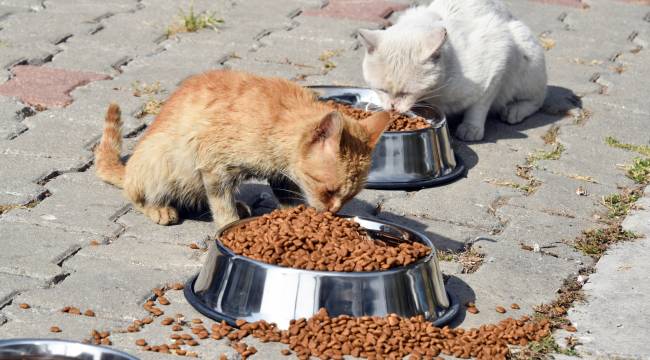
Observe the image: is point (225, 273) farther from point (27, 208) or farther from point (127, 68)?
point (127, 68)

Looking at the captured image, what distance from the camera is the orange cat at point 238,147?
4781 millimetres

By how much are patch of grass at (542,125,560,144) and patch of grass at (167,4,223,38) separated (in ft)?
9.53

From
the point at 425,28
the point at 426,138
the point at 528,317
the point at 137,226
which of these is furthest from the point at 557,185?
the point at 137,226

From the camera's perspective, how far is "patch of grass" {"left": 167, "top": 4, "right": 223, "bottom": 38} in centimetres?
817

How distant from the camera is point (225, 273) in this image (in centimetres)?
431

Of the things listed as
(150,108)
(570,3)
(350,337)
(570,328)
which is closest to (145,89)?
(150,108)

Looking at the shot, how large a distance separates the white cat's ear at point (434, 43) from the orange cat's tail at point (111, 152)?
2.03 m

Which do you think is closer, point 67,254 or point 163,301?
point 163,301

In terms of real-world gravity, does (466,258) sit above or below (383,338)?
below

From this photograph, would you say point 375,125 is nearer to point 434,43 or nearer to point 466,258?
point 466,258

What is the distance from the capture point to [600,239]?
17.5 ft

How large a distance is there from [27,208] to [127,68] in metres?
2.27

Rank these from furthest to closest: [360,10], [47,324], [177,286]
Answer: [360,10], [177,286], [47,324]

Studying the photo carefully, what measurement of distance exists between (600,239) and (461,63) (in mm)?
1891
